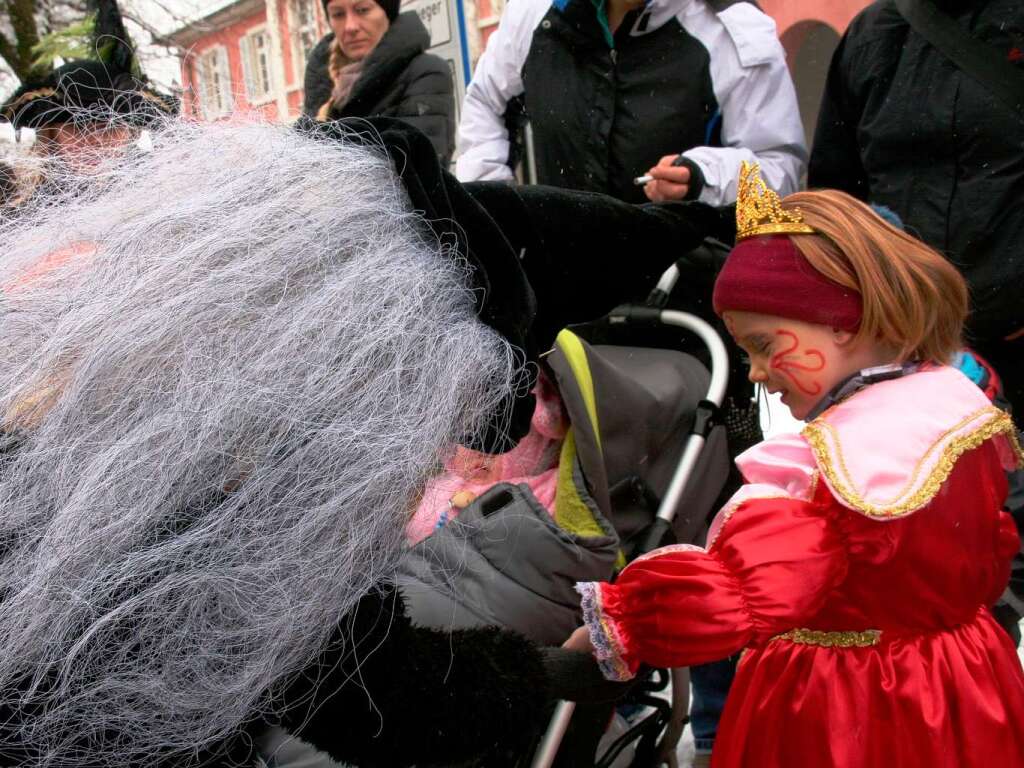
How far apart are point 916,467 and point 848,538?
0.48 feet

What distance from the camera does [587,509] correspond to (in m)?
1.67

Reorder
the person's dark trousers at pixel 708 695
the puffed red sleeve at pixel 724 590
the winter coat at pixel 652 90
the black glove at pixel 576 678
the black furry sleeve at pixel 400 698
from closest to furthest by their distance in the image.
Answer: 1. the black furry sleeve at pixel 400 698
2. the black glove at pixel 576 678
3. the puffed red sleeve at pixel 724 590
4. the winter coat at pixel 652 90
5. the person's dark trousers at pixel 708 695

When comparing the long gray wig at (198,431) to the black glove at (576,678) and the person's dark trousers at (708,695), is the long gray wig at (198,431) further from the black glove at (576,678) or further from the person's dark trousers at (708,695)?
the person's dark trousers at (708,695)

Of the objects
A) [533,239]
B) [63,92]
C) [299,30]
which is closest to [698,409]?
[533,239]

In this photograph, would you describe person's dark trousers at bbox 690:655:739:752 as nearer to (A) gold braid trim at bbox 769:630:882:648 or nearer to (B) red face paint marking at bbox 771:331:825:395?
(A) gold braid trim at bbox 769:630:882:648

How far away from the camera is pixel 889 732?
4.83 feet

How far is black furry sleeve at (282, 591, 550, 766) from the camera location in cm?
102

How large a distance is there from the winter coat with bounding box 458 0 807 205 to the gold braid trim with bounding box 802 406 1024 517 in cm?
80

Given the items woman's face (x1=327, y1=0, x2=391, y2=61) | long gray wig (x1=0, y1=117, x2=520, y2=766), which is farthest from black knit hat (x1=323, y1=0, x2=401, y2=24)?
long gray wig (x1=0, y1=117, x2=520, y2=766)

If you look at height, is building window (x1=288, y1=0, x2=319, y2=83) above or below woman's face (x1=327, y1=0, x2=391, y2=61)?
below

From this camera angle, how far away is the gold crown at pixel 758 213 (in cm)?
152

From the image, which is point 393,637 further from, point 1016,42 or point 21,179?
point 1016,42

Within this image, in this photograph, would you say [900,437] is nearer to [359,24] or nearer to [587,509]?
[587,509]

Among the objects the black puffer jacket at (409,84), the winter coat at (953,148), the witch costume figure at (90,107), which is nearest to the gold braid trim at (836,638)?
the winter coat at (953,148)
